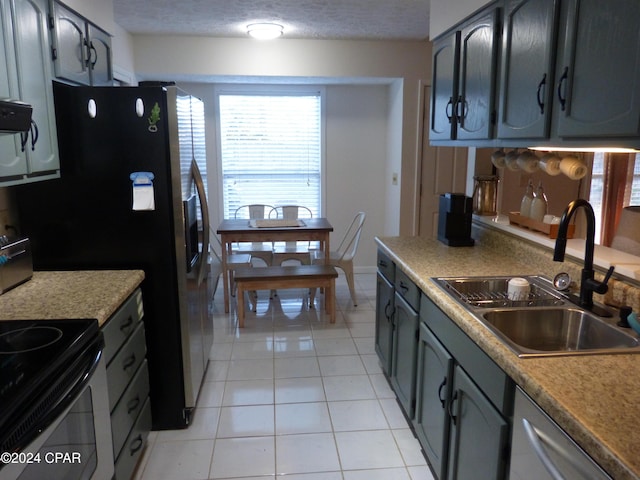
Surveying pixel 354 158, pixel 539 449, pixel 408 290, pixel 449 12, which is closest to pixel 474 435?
pixel 539 449

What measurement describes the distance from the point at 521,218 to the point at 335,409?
56.5 inches

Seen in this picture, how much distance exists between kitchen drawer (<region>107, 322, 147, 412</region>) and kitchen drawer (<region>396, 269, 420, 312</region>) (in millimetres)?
1260

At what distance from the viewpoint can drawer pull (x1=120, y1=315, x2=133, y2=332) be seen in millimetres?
1945

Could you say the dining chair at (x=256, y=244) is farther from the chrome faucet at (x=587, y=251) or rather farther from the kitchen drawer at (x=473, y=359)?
the chrome faucet at (x=587, y=251)

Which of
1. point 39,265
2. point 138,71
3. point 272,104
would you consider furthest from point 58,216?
point 272,104

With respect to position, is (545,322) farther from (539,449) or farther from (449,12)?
(449,12)

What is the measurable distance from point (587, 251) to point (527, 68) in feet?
2.43

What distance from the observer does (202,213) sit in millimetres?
2713

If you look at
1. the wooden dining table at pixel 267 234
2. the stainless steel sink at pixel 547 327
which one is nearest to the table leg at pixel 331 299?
the wooden dining table at pixel 267 234

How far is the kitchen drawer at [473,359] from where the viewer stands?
1.35 metres

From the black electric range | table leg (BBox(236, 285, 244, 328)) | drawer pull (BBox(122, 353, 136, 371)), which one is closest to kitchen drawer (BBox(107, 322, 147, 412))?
drawer pull (BBox(122, 353, 136, 371))

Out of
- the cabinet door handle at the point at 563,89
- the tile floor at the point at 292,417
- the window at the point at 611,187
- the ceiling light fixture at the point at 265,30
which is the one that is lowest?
the tile floor at the point at 292,417

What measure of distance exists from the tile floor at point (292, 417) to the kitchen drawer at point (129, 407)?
0.99ft

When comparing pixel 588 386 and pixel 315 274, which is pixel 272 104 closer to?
pixel 315 274
